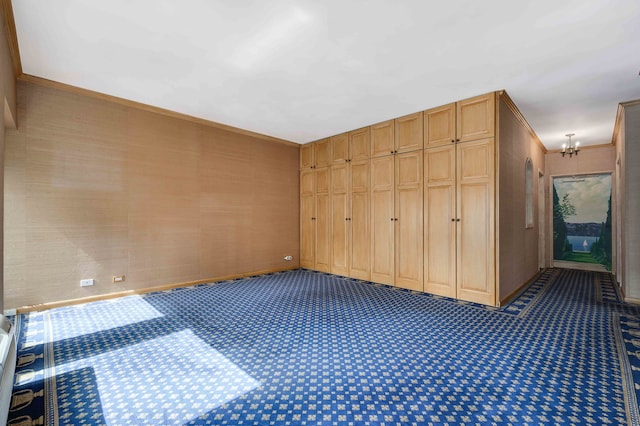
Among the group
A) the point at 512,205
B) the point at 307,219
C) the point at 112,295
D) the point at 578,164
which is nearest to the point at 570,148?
the point at 578,164

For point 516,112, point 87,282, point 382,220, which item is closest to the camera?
point 87,282

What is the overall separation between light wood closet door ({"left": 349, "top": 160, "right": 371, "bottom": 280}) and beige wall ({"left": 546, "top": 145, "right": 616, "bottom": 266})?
506 cm

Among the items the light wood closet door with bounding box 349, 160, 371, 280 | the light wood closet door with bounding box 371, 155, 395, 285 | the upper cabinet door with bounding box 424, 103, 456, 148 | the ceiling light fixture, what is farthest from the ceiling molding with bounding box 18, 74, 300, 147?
the ceiling light fixture

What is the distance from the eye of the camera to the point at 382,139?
5.51 m

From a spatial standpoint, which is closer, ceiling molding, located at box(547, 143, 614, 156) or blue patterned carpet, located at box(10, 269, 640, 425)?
blue patterned carpet, located at box(10, 269, 640, 425)

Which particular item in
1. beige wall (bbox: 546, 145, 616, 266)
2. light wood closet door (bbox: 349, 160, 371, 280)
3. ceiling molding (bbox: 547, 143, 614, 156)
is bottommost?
light wood closet door (bbox: 349, 160, 371, 280)

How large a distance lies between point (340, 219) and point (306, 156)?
71.4 inches

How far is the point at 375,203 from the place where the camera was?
5.63 m

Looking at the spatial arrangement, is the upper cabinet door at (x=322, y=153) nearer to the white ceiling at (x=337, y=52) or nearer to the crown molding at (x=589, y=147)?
the white ceiling at (x=337, y=52)

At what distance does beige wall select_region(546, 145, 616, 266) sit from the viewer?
267 inches

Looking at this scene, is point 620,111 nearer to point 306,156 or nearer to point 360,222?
point 360,222

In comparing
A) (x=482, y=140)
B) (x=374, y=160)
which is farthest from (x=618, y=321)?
(x=374, y=160)

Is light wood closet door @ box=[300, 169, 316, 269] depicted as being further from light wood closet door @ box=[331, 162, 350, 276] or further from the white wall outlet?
the white wall outlet

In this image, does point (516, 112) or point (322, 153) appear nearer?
point (516, 112)
